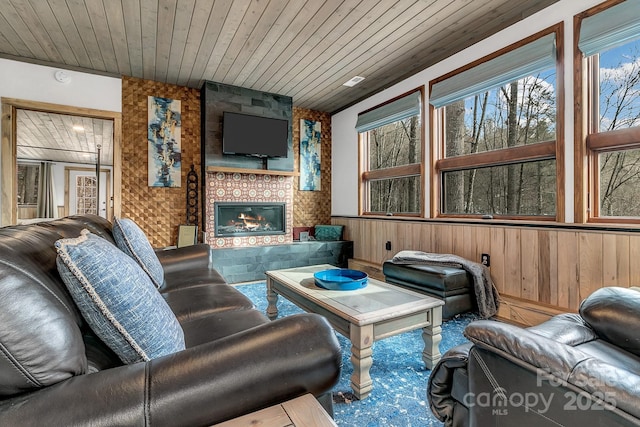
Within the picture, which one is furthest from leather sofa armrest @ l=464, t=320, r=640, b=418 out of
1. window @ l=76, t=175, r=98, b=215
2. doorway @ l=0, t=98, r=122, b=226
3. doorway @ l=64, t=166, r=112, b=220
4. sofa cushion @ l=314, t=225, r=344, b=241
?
window @ l=76, t=175, r=98, b=215

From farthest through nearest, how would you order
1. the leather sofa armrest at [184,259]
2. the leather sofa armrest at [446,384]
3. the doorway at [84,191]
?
the doorway at [84,191] → the leather sofa armrest at [184,259] → the leather sofa armrest at [446,384]

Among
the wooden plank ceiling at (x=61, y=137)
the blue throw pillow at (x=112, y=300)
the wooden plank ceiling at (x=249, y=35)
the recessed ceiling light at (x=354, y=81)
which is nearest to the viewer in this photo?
the blue throw pillow at (x=112, y=300)

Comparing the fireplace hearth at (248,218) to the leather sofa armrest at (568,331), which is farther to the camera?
the fireplace hearth at (248,218)

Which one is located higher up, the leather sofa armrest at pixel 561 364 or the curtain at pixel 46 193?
the curtain at pixel 46 193

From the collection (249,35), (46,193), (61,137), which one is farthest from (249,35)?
(46,193)

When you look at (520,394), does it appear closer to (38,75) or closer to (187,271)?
(187,271)

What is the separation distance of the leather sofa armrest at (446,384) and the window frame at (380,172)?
262cm

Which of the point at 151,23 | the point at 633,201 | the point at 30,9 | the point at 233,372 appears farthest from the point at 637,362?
the point at 30,9

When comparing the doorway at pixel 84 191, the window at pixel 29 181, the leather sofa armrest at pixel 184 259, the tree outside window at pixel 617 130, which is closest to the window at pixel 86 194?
the doorway at pixel 84 191

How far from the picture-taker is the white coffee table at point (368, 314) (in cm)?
148

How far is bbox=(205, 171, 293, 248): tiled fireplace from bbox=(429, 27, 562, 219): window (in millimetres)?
2171

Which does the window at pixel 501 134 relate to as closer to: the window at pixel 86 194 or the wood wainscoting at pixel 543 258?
the wood wainscoting at pixel 543 258

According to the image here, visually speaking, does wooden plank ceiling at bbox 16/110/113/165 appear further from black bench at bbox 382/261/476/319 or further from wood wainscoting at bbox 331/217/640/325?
wood wainscoting at bbox 331/217/640/325

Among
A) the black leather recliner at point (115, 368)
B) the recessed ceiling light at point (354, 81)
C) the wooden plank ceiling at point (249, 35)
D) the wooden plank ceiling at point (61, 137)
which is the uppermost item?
the recessed ceiling light at point (354, 81)
